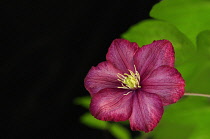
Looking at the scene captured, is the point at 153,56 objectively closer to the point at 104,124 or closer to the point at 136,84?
the point at 136,84

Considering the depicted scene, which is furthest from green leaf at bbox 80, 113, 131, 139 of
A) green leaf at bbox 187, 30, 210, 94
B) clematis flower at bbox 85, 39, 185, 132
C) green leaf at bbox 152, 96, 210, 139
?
clematis flower at bbox 85, 39, 185, 132

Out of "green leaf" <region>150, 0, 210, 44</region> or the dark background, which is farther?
the dark background

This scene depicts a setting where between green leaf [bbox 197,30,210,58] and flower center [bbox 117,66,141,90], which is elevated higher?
green leaf [bbox 197,30,210,58]

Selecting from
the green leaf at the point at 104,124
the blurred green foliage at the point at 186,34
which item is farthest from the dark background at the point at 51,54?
the blurred green foliage at the point at 186,34

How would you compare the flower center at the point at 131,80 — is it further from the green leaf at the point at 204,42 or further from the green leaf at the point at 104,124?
the green leaf at the point at 104,124

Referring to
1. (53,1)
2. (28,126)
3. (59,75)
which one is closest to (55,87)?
(59,75)

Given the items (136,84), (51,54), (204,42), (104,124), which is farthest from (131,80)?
(51,54)

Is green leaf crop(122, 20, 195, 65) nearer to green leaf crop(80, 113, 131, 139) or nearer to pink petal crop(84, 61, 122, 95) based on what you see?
pink petal crop(84, 61, 122, 95)

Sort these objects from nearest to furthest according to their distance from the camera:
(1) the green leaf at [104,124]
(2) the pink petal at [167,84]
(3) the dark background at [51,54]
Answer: (2) the pink petal at [167,84] → (1) the green leaf at [104,124] → (3) the dark background at [51,54]
